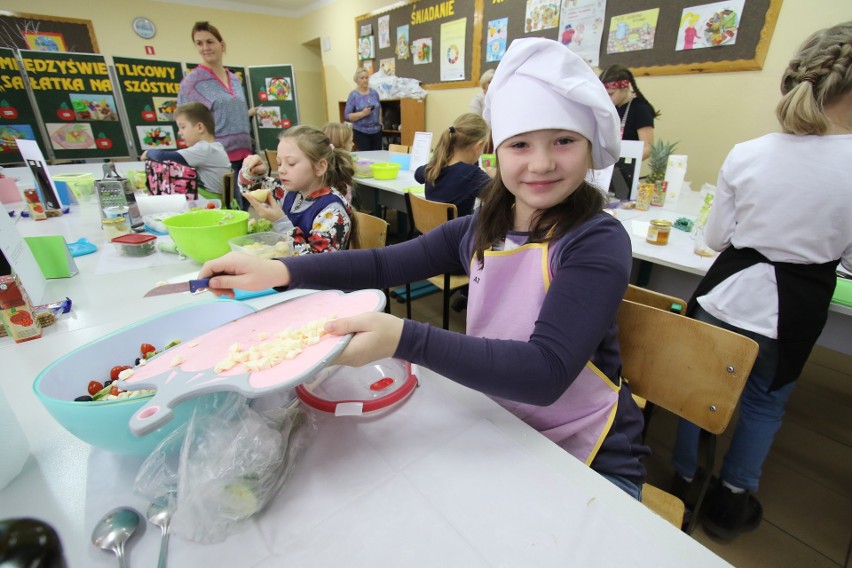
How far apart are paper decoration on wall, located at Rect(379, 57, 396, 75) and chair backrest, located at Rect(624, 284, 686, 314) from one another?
549 centimetres

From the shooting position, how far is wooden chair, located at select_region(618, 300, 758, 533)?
0.81 m

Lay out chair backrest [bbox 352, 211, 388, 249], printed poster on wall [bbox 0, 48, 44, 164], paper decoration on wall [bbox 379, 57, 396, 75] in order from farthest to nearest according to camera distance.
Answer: paper decoration on wall [bbox 379, 57, 396, 75]
printed poster on wall [bbox 0, 48, 44, 164]
chair backrest [bbox 352, 211, 388, 249]

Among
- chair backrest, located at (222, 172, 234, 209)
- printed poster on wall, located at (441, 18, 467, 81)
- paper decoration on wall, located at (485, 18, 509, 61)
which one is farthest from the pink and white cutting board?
printed poster on wall, located at (441, 18, 467, 81)

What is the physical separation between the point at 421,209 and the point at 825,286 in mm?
1655

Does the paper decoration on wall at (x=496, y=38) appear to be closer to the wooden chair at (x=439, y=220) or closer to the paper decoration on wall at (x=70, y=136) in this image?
the wooden chair at (x=439, y=220)

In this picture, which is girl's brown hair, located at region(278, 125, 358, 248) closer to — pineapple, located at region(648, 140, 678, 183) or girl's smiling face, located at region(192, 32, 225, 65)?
pineapple, located at region(648, 140, 678, 183)

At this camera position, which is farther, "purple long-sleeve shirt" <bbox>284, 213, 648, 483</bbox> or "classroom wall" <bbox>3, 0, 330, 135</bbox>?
"classroom wall" <bbox>3, 0, 330, 135</bbox>

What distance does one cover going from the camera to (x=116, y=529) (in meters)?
0.46

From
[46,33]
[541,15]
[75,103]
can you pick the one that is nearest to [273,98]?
[75,103]

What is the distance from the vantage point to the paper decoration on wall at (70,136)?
185 inches

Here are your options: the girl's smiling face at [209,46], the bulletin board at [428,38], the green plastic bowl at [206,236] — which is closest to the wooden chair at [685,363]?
the green plastic bowl at [206,236]

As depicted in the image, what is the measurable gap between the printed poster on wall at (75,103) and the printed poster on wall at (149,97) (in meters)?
0.17

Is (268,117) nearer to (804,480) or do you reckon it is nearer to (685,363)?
(685,363)

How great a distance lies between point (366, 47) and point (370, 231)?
17.3 ft
